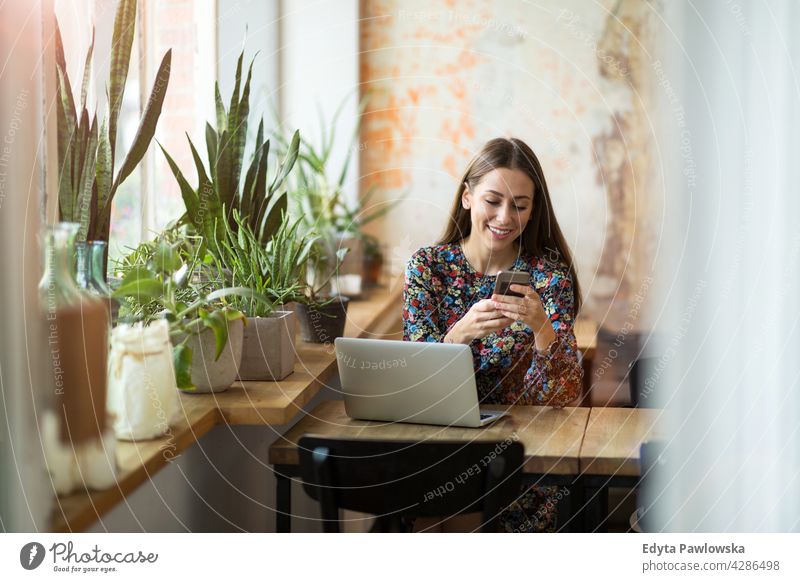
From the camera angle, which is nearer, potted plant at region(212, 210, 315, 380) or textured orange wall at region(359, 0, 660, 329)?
textured orange wall at region(359, 0, 660, 329)

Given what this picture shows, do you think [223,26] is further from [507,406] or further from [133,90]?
[507,406]

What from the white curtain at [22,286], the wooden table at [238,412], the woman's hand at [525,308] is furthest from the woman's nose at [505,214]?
the white curtain at [22,286]

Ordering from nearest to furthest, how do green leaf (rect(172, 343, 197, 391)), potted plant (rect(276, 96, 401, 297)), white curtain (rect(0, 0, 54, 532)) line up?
white curtain (rect(0, 0, 54, 532)) < green leaf (rect(172, 343, 197, 391)) < potted plant (rect(276, 96, 401, 297))

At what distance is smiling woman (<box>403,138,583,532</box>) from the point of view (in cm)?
101

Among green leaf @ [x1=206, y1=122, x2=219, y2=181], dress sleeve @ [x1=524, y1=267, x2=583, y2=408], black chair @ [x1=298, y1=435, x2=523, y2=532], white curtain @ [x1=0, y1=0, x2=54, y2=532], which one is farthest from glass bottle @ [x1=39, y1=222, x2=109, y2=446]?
dress sleeve @ [x1=524, y1=267, x2=583, y2=408]

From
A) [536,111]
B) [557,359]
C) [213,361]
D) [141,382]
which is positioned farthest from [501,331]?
[141,382]

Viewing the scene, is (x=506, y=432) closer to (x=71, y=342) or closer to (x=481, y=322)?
(x=481, y=322)

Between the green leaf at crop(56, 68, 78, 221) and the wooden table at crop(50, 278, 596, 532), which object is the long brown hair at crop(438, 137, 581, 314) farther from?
the green leaf at crop(56, 68, 78, 221)

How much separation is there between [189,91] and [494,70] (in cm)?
41

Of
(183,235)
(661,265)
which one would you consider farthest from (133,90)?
(661,265)

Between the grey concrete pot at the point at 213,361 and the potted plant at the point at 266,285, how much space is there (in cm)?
6

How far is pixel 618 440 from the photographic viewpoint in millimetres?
890

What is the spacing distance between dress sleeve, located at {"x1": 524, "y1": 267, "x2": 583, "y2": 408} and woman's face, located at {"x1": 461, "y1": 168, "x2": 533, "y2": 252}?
8 centimetres

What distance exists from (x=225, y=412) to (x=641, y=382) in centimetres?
47
